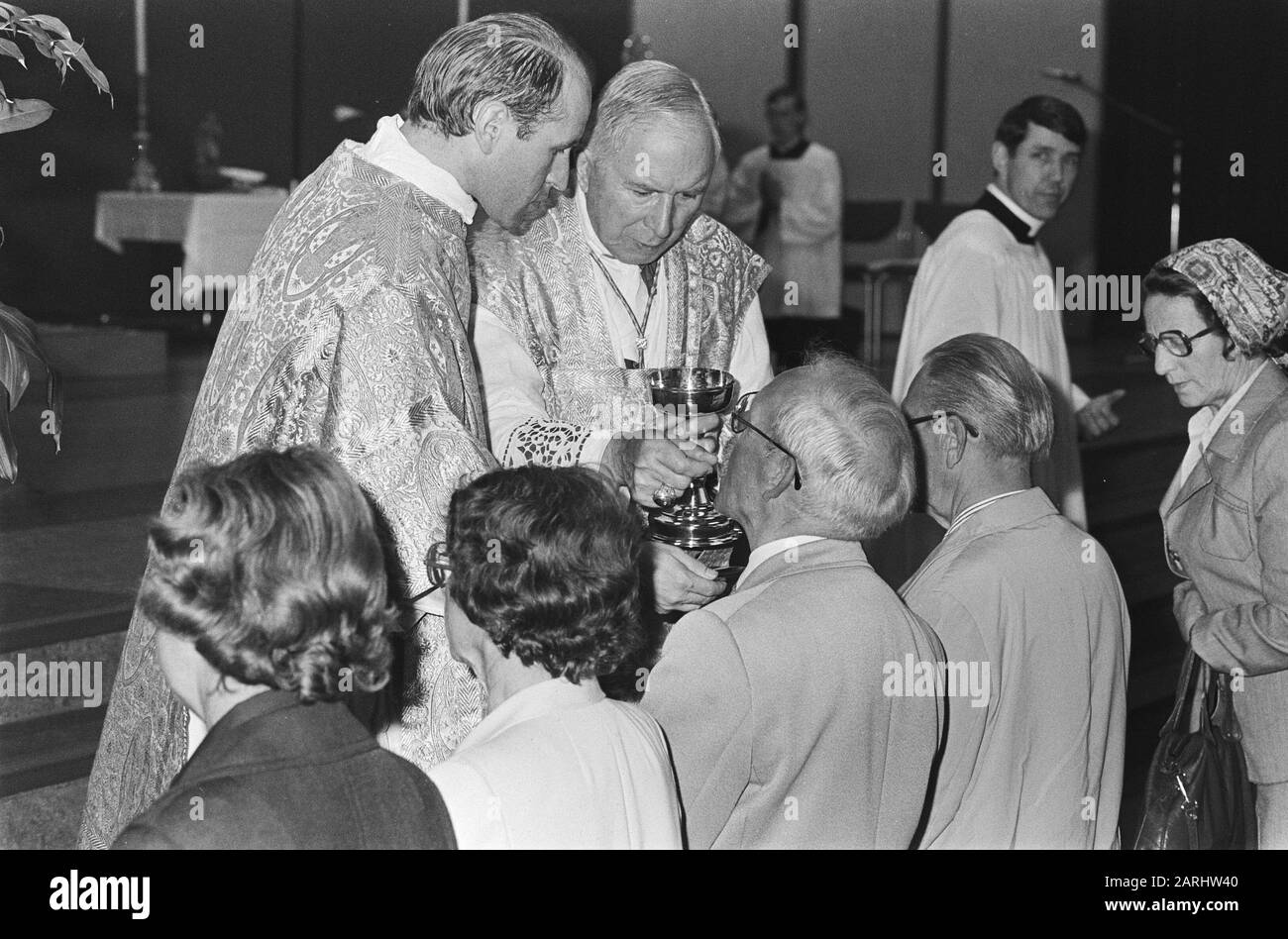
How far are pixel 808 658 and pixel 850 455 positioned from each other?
0.93 feet

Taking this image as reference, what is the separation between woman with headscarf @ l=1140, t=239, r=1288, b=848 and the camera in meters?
2.63

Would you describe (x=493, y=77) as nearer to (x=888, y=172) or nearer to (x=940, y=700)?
(x=940, y=700)

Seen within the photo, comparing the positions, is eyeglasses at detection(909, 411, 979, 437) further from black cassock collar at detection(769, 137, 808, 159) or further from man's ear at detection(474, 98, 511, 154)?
black cassock collar at detection(769, 137, 808, 159)

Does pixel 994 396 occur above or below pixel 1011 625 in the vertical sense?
above

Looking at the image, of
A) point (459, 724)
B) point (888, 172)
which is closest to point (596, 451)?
point (459, 724)

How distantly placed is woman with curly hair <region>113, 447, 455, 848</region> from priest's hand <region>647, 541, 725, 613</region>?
2.33 feet

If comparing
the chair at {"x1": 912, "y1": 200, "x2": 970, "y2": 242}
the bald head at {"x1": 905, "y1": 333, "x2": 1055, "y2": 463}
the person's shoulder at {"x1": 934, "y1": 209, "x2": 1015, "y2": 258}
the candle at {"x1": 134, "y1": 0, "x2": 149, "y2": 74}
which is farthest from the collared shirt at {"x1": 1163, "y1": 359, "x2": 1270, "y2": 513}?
the candle at {"x1": 134, "y1": 0, "x2": 149, "y2": 74}

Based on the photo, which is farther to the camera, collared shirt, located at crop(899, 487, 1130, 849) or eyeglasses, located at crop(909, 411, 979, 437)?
eyeglasses, located at crop(909, 411, 979, 437)

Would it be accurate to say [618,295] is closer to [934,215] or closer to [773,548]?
[773,548]

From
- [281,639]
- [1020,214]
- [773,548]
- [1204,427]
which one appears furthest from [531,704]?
[1020,214]

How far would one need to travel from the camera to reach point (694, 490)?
8.22 feet

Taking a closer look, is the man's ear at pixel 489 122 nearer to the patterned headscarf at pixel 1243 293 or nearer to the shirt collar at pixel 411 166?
the shirt collar at pixel 411 166

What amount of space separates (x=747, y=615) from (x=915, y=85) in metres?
10.4
